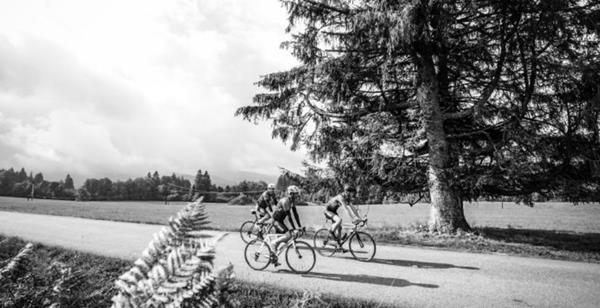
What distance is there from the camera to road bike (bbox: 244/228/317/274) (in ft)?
25.7

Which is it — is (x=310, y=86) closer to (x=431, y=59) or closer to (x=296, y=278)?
(x=431, y=59)

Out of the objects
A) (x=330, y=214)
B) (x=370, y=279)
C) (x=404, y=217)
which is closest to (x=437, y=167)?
(x=330, y=214)

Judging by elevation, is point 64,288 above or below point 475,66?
below

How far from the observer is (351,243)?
1002 cm

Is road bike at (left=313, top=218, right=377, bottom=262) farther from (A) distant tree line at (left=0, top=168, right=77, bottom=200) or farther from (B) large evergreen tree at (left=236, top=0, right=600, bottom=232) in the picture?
(A) distant tree line at (left=0, top=168, right=77, bottom=200)

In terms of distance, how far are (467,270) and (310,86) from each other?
26.6 ft

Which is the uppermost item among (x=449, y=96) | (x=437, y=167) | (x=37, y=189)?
(x=449, y=96)

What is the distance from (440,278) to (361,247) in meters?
2.85

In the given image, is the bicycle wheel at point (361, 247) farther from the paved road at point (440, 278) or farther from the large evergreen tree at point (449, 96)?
the large evergreen tree at point (449, 96)

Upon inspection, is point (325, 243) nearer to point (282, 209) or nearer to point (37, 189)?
point (282, 209)

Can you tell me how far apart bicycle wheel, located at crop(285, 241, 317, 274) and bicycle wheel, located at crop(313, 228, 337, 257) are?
5.15 ft

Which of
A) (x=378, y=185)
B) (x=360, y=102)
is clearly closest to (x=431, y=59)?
(x=360, y=102)

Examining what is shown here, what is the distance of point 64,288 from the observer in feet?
2.52

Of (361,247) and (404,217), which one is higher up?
(361,247)
